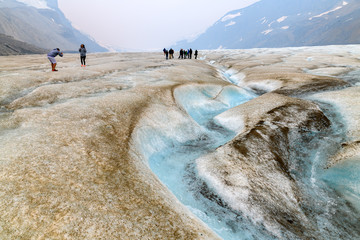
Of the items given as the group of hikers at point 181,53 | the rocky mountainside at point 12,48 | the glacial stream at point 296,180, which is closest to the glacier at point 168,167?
the glacial stream at point 296,180

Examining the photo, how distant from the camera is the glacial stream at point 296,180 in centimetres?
848

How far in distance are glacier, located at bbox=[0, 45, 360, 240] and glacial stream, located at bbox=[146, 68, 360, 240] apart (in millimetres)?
57

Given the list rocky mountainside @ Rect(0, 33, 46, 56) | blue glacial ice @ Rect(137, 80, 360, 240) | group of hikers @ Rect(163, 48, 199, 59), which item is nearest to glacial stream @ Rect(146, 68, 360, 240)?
blue glacial ice @ Rect(137, 80, 360, 240)

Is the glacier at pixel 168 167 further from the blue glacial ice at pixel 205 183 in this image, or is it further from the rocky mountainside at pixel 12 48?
the rocky mountainside at pixel 12 48

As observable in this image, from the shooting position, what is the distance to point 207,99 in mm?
25328

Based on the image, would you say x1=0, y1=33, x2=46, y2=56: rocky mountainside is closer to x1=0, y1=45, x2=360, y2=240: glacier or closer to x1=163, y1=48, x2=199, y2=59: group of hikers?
x1=163, y1=48, x2=199, y2=59: group of hikers

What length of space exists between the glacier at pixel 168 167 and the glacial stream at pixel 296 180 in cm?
6

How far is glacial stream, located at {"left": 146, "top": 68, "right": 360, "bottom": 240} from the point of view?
27.8 ft

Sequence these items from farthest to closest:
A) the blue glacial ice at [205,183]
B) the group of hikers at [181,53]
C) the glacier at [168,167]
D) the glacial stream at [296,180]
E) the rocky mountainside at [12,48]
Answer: the rocky mountainside at [12,48] < the group of hikers at [181,53] < the blue glacial ice at [205,183] < the glacial stream at [296,180] < the glacier at [168,167]

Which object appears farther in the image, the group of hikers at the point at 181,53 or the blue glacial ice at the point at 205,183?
the group of hikers at the point at 181,53

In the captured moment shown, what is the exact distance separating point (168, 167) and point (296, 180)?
306 inches

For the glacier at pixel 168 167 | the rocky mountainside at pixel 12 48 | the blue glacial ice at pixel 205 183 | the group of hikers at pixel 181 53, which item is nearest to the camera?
the glacier at pixel 168 167

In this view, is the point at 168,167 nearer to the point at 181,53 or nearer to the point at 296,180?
the point at 296,180

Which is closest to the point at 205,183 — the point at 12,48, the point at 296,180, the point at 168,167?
the point at 168,167
